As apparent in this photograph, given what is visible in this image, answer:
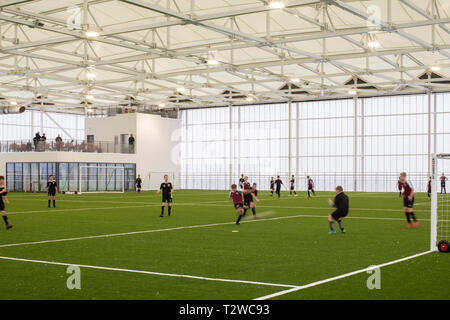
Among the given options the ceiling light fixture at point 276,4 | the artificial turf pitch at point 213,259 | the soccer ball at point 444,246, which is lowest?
the artificial turf pitch at point 213,259

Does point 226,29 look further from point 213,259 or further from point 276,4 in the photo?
point 213,259

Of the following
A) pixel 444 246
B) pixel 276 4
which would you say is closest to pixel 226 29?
pixel 276 4

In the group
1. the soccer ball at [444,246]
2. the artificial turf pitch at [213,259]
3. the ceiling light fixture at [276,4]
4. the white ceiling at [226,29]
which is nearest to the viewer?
the artificial turf pitch at [213,259]

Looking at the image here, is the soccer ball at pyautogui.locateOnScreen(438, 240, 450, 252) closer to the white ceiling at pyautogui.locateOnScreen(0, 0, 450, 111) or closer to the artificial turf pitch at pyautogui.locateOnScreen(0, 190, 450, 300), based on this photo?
the artificial turf pitch at pyautogui.locateOnScreen(0, 190, 450, 300)

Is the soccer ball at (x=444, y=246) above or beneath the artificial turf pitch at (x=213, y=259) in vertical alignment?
above

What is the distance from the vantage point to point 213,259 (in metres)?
12.5

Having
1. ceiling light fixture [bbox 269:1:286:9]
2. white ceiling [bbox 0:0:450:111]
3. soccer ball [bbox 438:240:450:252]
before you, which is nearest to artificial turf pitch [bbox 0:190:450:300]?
soccer ball [bbox 438:240:450:252]

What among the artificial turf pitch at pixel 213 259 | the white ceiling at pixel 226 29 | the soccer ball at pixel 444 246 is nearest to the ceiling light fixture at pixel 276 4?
the white ceiling at pixel 226 29

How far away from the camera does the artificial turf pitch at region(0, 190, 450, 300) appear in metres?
9.04

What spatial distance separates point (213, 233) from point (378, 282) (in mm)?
9027

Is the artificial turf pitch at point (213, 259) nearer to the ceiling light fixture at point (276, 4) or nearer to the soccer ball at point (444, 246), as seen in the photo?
the soccer ball at point (444, 246)

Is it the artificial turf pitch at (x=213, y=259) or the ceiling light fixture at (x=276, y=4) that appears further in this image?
the ceiling light fixture at (x=276, y=4)

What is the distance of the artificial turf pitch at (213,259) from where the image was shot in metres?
9.04
